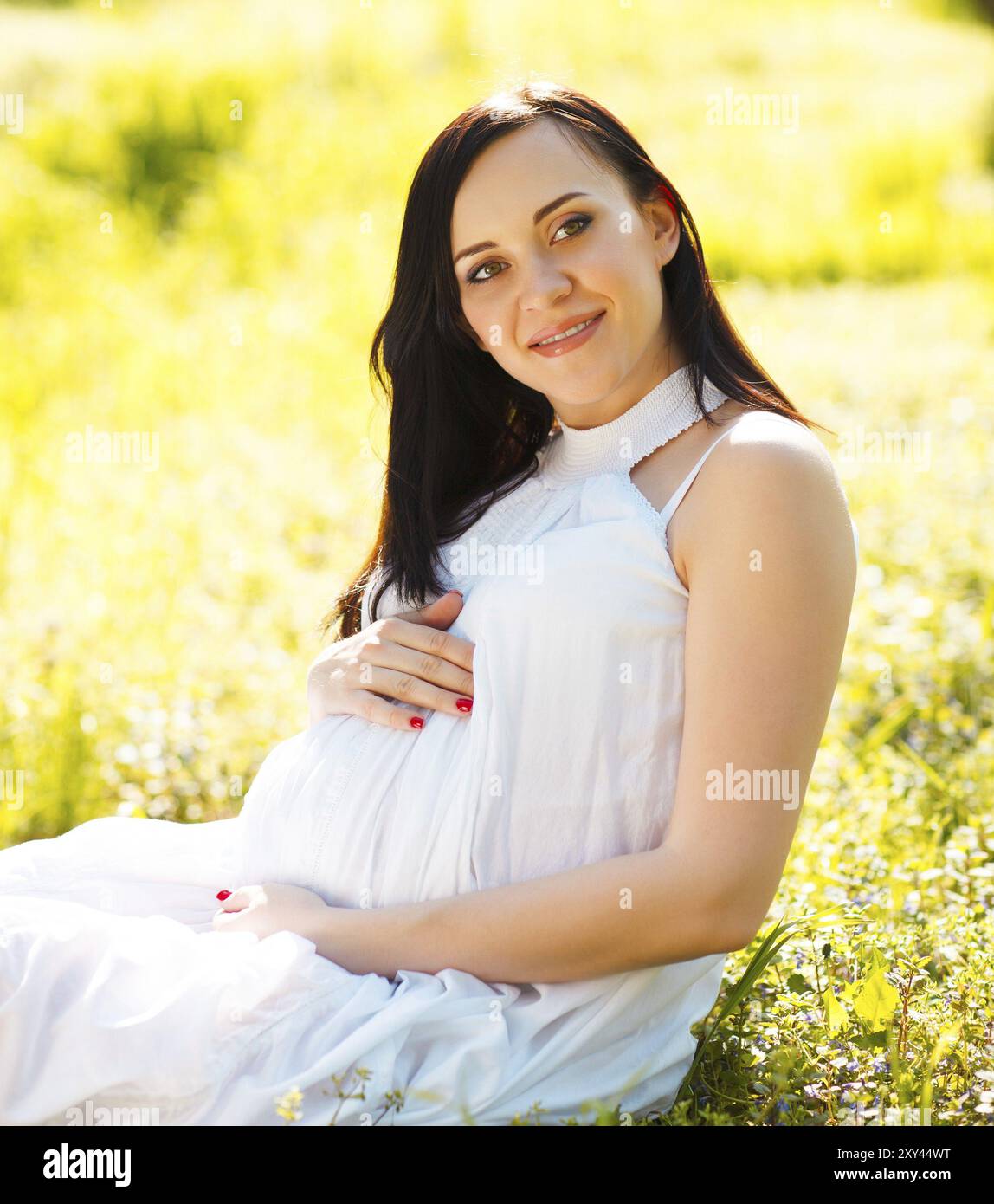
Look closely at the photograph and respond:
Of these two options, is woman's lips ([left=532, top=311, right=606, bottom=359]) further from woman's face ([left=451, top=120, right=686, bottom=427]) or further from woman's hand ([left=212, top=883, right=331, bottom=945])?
woman's hand ([left=212, top=883, right=331, bottom=945])

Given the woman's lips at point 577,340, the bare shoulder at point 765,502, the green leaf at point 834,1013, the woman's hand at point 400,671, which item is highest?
the woman's lips at point 577,340

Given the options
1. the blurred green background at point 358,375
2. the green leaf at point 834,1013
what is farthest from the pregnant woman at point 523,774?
the blurred green background at point 358,375

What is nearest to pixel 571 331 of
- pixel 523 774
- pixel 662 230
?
pixel 662 230

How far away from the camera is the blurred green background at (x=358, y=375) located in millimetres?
3098

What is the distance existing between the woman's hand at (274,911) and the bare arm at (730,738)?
0.24 metres

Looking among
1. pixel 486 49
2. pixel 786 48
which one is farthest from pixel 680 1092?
pixel 786 48

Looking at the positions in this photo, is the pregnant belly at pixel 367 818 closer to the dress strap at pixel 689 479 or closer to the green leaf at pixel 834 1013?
the dress strap at pixel 689 479

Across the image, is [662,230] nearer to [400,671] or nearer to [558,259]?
[558,259]

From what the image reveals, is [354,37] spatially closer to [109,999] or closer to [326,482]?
[326,482]

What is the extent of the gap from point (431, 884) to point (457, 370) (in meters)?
1.05

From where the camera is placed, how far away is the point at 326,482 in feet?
19.8

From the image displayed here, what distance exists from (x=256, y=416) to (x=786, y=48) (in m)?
10.6

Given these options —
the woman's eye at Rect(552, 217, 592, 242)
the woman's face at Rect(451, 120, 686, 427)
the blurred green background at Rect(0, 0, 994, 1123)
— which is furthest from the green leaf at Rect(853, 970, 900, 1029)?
the woman's eye at Rect(552, 217, 592, 242)

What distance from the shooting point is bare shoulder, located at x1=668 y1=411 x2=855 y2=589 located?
1.93 meters
